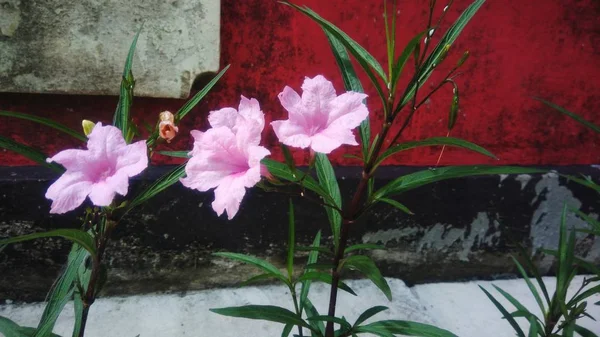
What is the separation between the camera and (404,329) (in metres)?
0.90

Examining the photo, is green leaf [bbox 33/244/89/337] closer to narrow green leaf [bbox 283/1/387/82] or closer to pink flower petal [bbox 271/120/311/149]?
pink flower petal [bbox 271/120/311/149]

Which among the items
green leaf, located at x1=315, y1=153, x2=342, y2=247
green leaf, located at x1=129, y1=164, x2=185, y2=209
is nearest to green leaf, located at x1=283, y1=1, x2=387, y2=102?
green leaf, located at x1=315, y1=153, x2=342, y2=247

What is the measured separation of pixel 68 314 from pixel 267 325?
57 centimetres

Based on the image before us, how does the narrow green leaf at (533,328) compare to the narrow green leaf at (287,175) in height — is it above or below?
below

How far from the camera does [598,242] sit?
6.21 feet

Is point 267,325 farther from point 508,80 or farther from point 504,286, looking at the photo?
point 508,80

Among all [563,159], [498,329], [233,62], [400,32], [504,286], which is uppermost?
[400,32]

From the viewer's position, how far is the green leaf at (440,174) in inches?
30.4

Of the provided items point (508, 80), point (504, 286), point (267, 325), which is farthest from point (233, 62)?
point (504, 286)

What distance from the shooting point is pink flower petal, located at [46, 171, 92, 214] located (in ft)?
1.99

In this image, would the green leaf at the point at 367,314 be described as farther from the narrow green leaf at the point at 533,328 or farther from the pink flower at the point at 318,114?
the pink flower at the point at 318,114

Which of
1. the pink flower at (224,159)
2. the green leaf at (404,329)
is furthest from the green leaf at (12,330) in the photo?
the green leaf at (404,329)

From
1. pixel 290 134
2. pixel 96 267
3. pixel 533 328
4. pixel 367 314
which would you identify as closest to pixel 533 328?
pixel 533 328

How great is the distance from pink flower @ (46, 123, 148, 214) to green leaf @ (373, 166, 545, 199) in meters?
0.39
